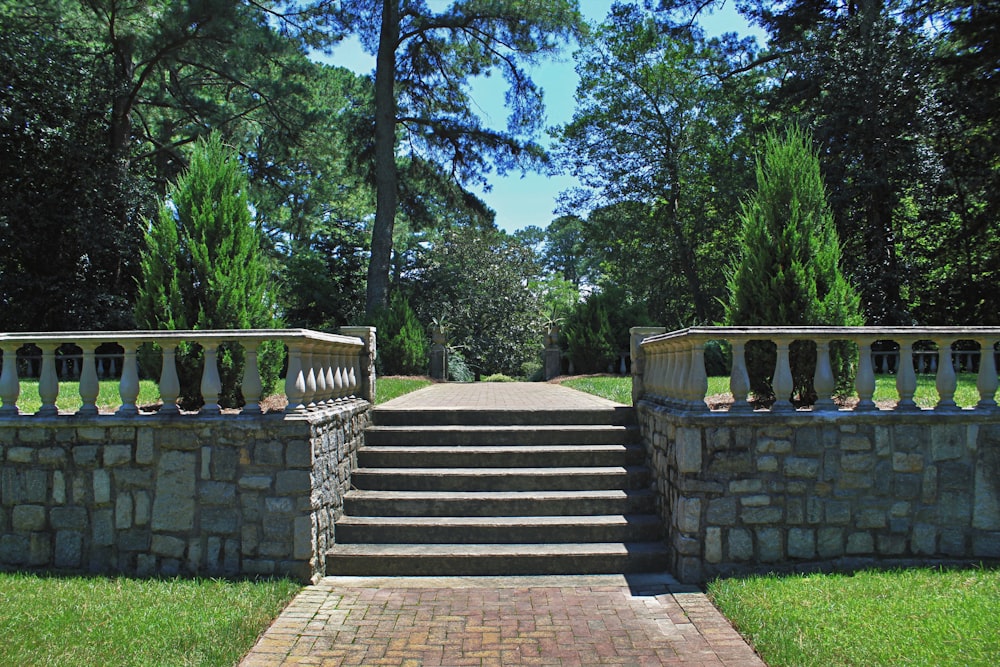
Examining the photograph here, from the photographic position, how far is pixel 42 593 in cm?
447

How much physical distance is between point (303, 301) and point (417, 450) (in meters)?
16.2

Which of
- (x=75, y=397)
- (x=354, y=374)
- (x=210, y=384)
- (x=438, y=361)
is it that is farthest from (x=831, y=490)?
→ (x=438, y=361)

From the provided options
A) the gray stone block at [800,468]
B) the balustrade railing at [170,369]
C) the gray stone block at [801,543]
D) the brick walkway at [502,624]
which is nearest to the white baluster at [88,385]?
the balustrade railing at [170,369]

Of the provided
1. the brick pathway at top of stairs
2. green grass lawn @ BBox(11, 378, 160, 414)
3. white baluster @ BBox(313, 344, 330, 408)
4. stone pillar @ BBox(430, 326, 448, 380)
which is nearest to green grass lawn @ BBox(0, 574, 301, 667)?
the brick pathway at top of stairs

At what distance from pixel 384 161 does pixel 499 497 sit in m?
13.5

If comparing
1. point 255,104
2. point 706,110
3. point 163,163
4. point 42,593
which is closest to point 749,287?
point 42,593

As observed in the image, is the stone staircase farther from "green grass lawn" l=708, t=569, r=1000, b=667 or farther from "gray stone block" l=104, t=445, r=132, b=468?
"gray stone block" l=104, t=445, r=132, b=468

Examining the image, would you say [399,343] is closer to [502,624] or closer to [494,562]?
[494,562]

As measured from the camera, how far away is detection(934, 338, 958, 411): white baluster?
512 cm

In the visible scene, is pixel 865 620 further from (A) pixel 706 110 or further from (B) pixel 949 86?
(A) pixel 706 110

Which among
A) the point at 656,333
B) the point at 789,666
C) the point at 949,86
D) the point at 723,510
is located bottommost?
the point at 789,666

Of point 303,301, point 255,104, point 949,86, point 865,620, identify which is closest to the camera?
point 865,620

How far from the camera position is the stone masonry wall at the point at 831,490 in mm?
4891

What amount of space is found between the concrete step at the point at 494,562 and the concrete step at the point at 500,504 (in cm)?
53
